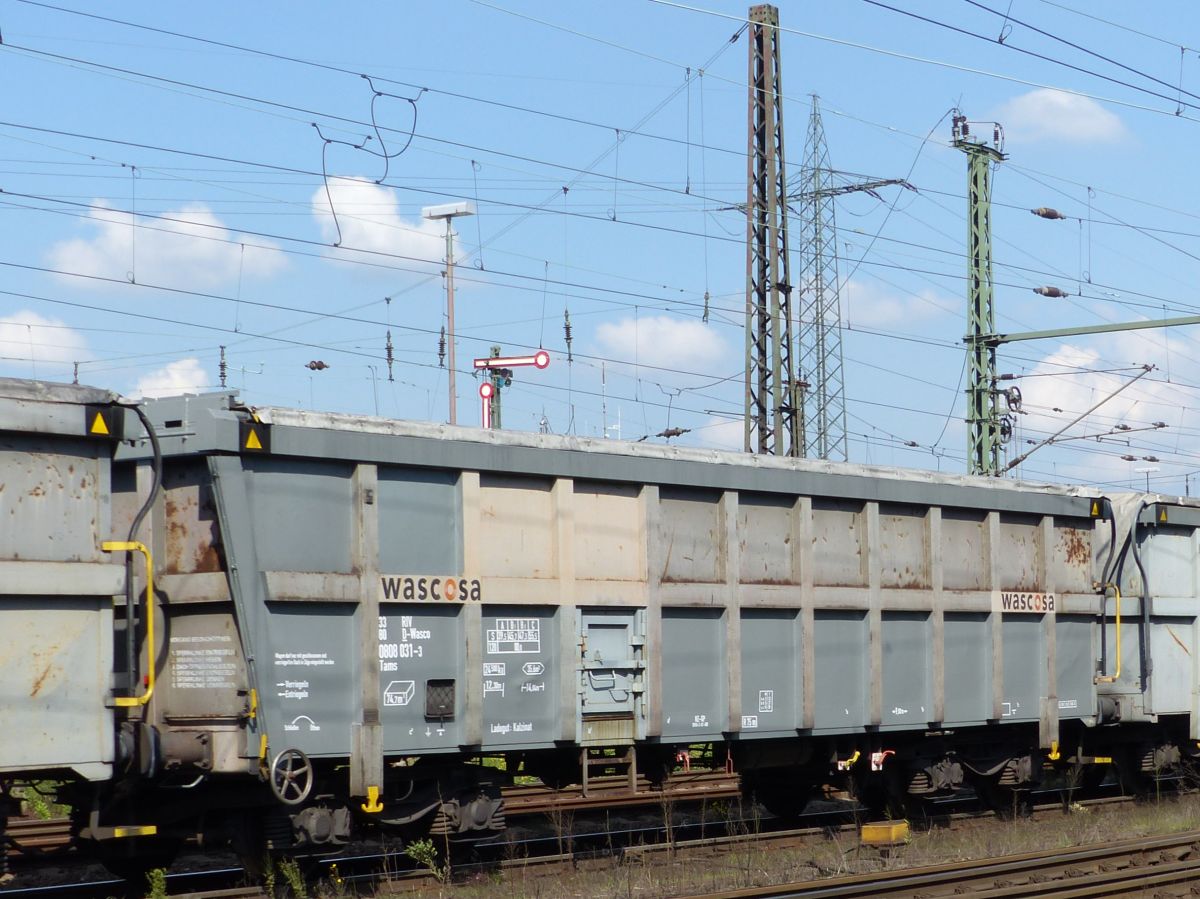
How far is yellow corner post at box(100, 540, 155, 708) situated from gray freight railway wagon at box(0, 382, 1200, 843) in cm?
7

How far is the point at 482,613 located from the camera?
11.4 meters

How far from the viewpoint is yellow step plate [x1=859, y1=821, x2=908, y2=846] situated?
552 inches

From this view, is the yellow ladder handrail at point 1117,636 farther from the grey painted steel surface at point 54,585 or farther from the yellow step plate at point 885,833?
the grey painted steel surface at point 54,585

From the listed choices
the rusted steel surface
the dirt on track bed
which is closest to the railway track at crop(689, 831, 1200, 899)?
the dirt on track bed

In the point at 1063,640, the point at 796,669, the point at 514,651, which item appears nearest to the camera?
the point at 514,651

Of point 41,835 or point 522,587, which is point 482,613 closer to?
point 522,587

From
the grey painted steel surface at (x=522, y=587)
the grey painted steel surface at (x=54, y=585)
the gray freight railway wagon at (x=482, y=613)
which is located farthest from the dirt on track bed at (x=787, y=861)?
the grey painted steel surface at (x=54, y=585)

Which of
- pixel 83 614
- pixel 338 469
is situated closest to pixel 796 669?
pixel 338 469

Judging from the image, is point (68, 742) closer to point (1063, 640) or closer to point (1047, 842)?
point (1047, 842)

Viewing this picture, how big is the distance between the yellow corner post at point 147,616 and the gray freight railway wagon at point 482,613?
0.22 ft

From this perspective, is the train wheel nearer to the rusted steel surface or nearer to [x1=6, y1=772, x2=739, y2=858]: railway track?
[x1=6, y1=772, x2=739, y2=858]: railway track

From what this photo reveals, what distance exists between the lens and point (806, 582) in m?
13.5

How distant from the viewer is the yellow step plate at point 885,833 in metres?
14.0

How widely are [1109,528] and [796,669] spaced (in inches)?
192
